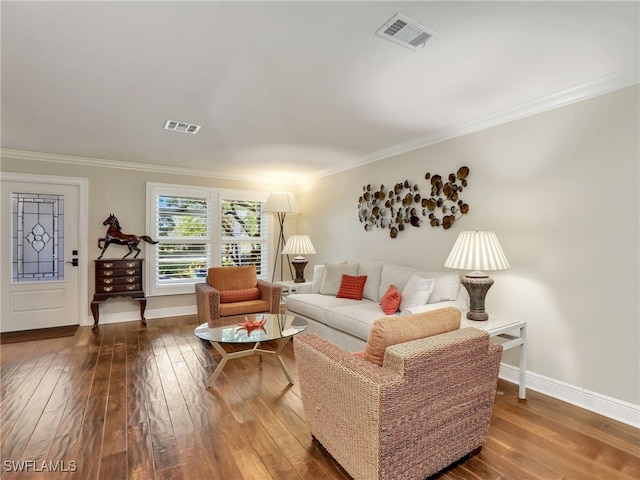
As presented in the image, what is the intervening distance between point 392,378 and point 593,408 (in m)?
2.12

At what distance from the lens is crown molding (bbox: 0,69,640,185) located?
96.0 inches

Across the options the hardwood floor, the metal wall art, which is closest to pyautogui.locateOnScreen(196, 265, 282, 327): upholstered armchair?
the hardwood floor

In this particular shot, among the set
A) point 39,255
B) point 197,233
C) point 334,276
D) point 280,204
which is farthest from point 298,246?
point 39,255

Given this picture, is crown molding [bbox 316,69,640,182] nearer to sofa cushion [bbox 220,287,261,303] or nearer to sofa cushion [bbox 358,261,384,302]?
sofa cushion [bbox 358,261,384,302]

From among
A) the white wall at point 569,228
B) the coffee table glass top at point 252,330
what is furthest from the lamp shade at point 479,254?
the coffee table glass top at point 252,330

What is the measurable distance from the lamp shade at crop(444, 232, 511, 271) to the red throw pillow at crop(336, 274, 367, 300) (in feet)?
4.55

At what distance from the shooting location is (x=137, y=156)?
470cm

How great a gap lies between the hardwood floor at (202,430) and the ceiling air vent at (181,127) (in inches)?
95.7

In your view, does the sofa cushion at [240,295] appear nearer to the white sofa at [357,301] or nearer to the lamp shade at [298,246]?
the white sofa at [357,301]

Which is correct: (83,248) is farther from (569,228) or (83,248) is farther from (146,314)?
(569,228)

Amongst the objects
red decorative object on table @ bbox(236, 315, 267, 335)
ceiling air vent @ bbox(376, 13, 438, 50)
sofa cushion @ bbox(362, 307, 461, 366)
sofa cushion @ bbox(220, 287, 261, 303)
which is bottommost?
red decorative object on table @ bbox(236, 315, 267, 335)

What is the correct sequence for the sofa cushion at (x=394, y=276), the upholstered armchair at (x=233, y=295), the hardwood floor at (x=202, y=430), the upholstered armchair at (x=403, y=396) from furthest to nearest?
the upholstered armchair at (x=233, y=295) < the sofa cushion at (x=394, y=276) < the hardwood floor at (x=202, y=430) < the upholstered armchair at (x=403, y=396)

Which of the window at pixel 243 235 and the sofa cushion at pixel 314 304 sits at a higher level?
the window at pixel 243 235

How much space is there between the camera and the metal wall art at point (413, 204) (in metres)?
3.51
